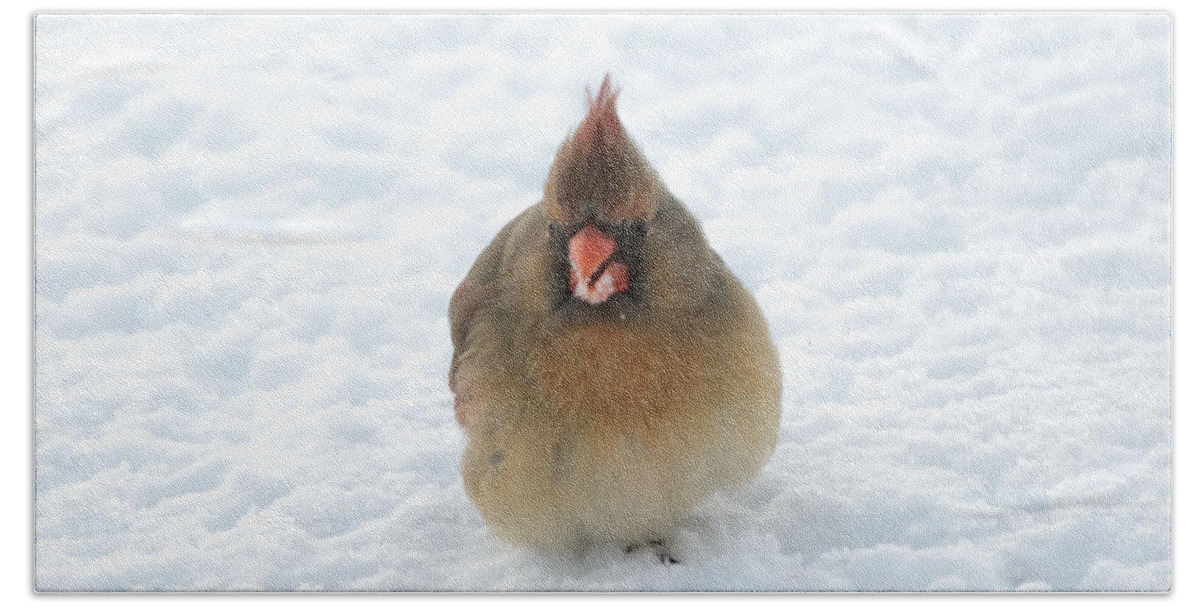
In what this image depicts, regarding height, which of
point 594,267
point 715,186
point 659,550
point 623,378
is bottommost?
point 659,550

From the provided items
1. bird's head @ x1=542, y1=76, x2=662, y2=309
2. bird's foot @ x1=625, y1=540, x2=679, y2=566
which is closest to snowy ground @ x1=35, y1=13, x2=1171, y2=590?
bird's foot @ x1=625, y1=540, x2=679, y2=566

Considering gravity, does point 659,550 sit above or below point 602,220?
below

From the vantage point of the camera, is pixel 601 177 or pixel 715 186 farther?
pixel 715 186

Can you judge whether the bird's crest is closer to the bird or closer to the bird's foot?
the bird

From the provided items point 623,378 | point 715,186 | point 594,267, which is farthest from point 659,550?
point 715,186

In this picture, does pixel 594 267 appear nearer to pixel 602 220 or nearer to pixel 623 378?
pixel 602 220

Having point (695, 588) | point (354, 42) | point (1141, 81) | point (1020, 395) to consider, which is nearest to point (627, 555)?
point (695, 588)

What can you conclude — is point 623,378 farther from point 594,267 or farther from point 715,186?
point 715,186

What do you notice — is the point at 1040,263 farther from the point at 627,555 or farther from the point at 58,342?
the point at 58,342
